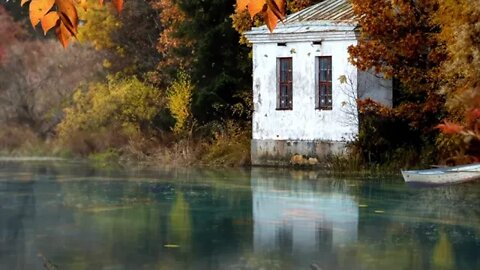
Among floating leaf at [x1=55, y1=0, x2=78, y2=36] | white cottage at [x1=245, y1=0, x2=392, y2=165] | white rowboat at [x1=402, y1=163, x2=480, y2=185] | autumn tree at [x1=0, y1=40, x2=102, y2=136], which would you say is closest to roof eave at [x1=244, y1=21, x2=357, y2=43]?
white cottage at [x1=245, y1=0, x2=392, y2=165]

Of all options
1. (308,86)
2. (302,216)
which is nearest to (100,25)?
(308,86)

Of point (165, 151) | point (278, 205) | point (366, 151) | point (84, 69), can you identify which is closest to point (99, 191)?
point (278, 205)

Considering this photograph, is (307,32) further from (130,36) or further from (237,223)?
(237,223)

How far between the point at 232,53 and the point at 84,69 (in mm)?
11983

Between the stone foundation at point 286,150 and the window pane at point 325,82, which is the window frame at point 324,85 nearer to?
the window pane at point 325,82

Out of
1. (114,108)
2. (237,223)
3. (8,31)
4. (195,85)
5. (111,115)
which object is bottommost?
(237,223)

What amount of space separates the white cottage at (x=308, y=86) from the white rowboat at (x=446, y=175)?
20.7 feet

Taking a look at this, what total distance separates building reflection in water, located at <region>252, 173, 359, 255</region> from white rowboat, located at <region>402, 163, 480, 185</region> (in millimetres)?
1454

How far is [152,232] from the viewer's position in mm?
16750

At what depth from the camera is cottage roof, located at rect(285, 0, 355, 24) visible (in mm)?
30562

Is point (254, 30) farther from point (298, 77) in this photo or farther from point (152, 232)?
point (152, 232)

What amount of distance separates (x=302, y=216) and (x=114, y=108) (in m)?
21.7

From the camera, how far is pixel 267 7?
500 centimetres

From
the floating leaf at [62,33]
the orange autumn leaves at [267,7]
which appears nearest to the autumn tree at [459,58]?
the orange autumn leaves at [267,7]
